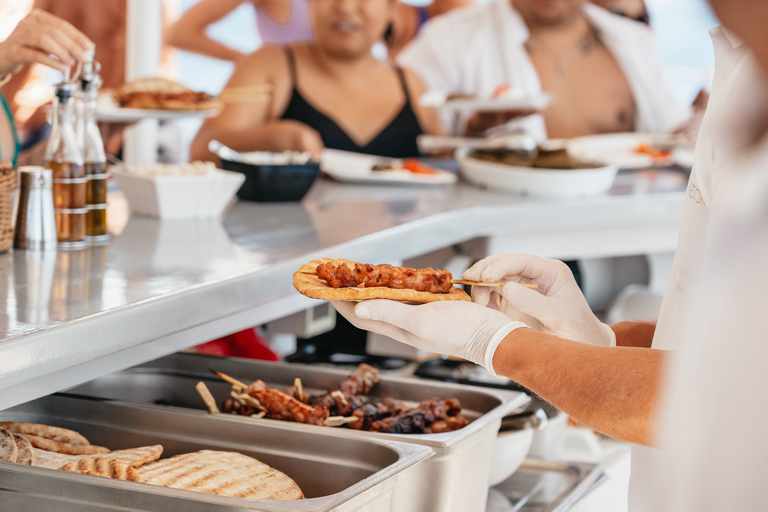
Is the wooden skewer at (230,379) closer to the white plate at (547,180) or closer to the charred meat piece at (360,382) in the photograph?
the charred meat piece at (360,382)

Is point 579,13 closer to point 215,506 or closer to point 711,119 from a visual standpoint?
point 711,119

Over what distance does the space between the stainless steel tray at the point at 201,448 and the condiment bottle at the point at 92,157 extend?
377 millimetres

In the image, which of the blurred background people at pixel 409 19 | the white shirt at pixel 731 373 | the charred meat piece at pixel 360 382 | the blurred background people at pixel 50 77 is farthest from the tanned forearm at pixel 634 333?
the blurred background people at pixel 409 19

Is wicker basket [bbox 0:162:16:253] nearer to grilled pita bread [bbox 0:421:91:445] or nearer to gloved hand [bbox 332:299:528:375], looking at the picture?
grilled pita bread [bbox 0:421:91:445]

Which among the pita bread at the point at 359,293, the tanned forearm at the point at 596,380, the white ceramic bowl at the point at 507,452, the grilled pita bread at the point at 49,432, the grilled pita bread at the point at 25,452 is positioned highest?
the pita bread at the point at 359,293

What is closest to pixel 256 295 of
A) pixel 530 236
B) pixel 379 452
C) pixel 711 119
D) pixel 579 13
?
pixel 379 452

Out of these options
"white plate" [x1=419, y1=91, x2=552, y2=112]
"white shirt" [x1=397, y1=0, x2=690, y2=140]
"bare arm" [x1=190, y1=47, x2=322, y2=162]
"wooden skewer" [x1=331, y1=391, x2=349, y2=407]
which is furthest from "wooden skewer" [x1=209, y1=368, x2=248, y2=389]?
"white shirt" [x1=397, y1=0, x2=690, y2=140]

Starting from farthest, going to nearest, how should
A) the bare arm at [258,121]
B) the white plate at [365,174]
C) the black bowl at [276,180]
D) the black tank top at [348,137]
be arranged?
the black tank top at [348,137] → the bare arm at [258,121] → the white plate at [365,174] → the black bowl at [276,180]

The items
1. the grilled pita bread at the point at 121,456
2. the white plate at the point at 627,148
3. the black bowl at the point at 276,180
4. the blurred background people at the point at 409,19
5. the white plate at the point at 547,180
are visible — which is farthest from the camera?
the blurred background people at the point at 409,19

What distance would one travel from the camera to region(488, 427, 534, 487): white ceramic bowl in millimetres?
1313

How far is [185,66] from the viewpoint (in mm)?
6055

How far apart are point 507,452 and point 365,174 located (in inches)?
52.3

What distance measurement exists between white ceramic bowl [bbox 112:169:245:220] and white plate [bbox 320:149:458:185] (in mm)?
759

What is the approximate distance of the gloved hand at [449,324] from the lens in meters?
0.98
